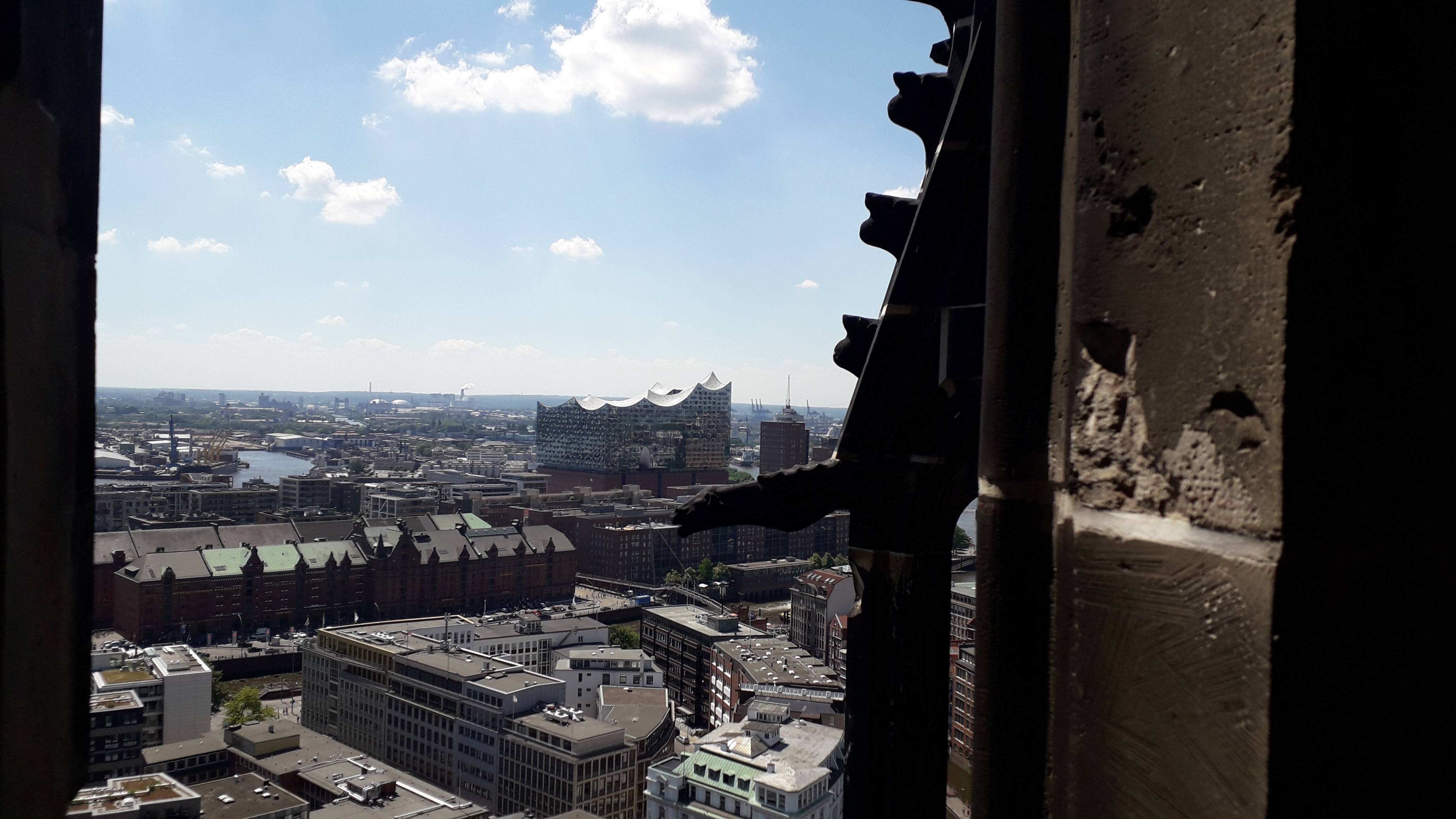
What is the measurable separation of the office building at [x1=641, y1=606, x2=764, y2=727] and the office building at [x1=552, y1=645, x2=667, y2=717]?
160 cm

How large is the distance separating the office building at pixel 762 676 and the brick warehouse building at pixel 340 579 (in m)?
17.7

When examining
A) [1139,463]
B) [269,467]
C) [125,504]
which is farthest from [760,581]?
[269,467]

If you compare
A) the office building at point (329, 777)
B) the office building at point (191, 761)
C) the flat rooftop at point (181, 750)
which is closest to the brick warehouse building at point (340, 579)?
the office building at point (329, 777)

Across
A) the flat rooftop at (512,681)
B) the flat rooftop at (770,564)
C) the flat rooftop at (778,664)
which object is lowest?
the flat rooftop at (770,564)

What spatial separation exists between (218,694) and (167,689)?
5.67 meters

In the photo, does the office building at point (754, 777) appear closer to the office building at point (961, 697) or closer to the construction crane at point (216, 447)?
the office building at point (961, 697)

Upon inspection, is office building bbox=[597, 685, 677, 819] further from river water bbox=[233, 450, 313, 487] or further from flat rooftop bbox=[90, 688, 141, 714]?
river water bbox=[233, 450, 313, 487]

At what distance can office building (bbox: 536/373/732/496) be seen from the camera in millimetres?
78562

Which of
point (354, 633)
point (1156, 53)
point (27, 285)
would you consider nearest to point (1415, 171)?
point (1156, 53)

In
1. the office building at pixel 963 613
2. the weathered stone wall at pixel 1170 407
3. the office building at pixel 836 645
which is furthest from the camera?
the office building at pixel 836 645

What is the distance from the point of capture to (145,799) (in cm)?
1703

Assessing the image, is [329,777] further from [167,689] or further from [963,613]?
[963,613]

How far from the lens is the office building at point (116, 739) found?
21.9 meters

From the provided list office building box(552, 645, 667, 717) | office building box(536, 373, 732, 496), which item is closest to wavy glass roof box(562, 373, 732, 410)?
office building box(536, 373, 732, 496)
